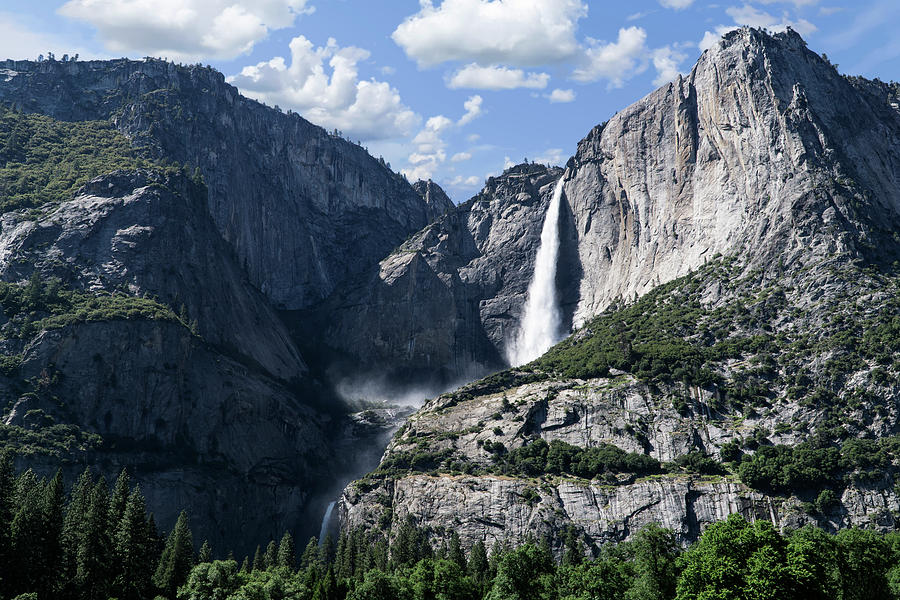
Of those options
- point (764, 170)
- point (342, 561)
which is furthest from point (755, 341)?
point (342, 561)

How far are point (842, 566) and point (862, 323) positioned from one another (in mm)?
67022

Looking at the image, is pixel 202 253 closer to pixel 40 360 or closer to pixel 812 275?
pixel 40 360

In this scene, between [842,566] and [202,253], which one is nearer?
[842,566]

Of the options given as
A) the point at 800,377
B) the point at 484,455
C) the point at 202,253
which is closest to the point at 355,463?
the point at 484,455

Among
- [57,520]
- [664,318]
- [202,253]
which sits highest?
[202,253]

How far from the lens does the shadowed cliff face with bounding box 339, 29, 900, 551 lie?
407 ft

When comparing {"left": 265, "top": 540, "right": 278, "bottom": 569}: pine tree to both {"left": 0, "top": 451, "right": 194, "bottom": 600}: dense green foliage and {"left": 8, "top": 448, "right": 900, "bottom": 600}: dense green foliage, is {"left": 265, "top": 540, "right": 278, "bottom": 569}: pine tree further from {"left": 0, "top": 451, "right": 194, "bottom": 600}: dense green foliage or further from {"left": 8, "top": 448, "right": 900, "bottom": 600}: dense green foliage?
{"left": 0, "top": 451, "right": 194, "bottom": 600}: dense green foliage

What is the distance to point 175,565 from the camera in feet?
324

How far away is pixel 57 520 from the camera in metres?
88.1

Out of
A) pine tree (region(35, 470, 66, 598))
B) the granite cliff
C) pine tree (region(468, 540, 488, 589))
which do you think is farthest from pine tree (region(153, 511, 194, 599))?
the granite cliff

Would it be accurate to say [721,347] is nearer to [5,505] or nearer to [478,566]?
[478,566]

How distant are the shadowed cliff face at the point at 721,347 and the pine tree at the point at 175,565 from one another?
3758cm

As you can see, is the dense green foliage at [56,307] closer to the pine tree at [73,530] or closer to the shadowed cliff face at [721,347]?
the shadowed cliff face at [721,347]

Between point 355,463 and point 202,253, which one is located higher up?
point 202,253
